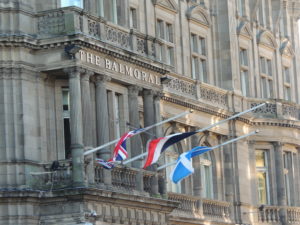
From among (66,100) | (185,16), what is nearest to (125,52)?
(66,100)

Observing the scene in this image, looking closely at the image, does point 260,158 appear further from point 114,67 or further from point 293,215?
point 114,67

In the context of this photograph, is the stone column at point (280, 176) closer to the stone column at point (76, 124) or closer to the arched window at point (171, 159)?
the arched window at point (171, 159)

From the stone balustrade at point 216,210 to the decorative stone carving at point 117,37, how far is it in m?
11.6

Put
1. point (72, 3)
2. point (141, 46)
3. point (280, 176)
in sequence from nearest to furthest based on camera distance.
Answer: point (72, 3) → point (141, 46) → point (280, 176)

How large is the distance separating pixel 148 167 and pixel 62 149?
462 centimetres

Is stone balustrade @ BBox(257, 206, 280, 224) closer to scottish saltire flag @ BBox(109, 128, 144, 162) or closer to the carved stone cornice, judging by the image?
scottish saltire flag @ BBox(109, 128, 144, 162)

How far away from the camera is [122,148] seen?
5194cm

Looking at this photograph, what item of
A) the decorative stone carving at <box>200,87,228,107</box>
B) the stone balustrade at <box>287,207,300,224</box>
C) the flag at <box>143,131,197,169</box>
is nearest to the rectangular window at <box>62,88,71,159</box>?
the flag at <box>143,131,197,169</box>

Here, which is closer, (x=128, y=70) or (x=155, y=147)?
(x=155, y=147)

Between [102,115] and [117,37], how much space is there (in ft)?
11.8

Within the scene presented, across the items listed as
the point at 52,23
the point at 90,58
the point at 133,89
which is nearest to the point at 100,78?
the point at 90,58

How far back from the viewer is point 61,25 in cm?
5259

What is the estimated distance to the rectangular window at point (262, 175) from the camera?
71000mm

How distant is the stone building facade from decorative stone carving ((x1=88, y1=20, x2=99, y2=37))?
74 mm
